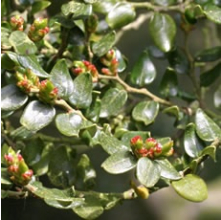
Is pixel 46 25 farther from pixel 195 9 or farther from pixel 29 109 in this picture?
pixel 195 9

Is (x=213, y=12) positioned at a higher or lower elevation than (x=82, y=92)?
higher

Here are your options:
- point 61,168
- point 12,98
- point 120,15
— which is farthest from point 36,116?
point 120,15

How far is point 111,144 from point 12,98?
0.49 feet

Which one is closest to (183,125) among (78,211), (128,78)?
(128,78)

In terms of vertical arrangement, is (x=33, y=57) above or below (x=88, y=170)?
above

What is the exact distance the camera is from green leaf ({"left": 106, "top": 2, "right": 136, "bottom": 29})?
1002 mm

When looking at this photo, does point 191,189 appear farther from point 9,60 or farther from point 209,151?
point 9,60

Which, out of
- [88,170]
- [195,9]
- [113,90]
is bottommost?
[88,170]

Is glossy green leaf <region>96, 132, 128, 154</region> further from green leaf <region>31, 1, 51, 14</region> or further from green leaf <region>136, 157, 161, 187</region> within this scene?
green leaf <region>31, 1, 51, 14</region>

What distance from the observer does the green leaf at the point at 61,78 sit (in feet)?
2.89

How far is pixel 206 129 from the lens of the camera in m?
0.90

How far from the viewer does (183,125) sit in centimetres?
102

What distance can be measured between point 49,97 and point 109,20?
0.68ft

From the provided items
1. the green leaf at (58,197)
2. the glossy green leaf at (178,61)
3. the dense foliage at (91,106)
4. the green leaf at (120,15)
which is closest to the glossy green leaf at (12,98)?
the dense foliage at (91,106)
